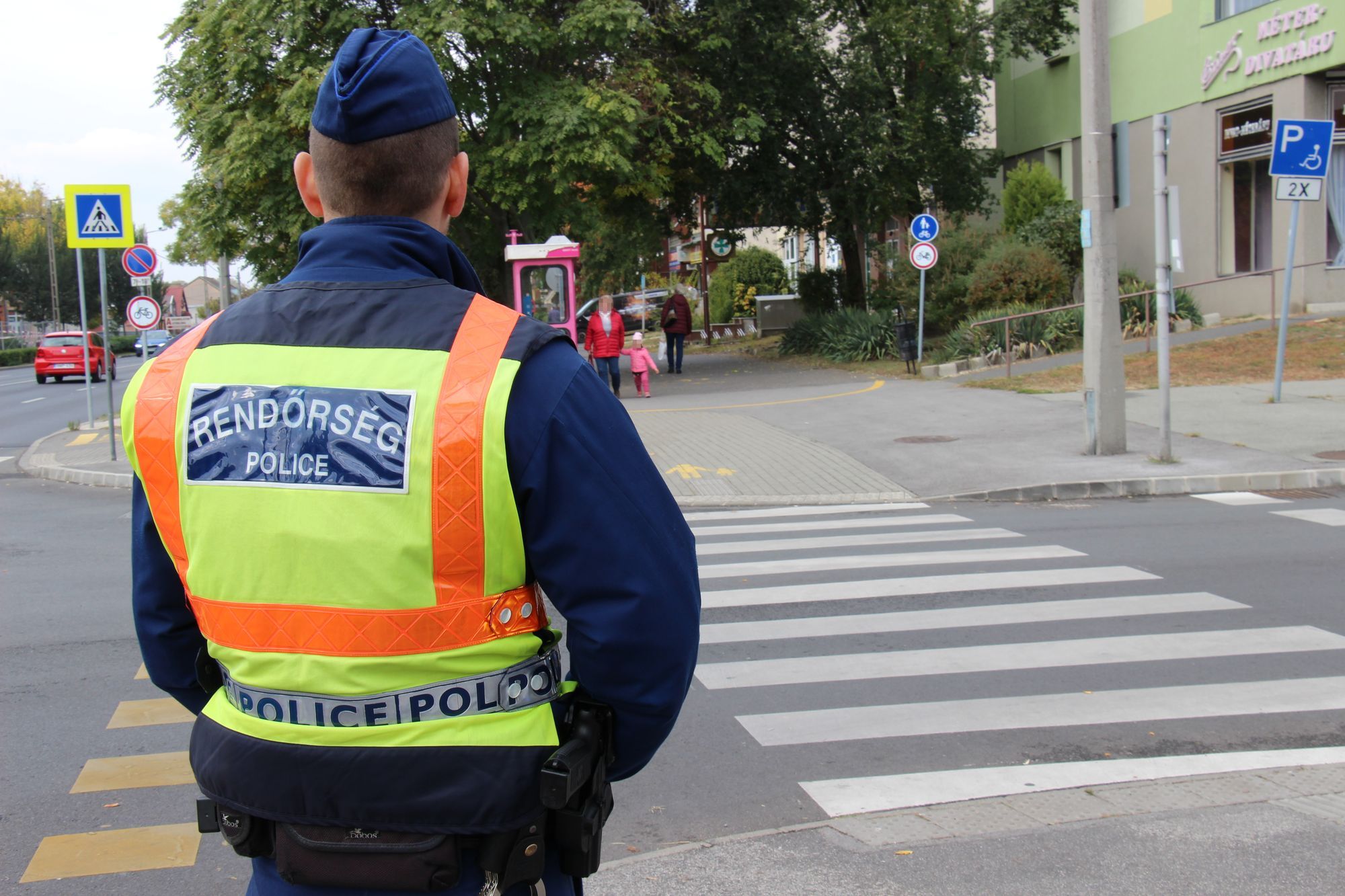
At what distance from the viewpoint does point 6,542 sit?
10680 millimetres

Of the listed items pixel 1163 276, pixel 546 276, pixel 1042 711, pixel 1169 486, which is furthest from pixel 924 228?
pixel 1042 711

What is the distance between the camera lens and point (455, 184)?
200 cm

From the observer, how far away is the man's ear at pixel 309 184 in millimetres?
1991

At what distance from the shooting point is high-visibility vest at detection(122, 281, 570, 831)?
5.60 ft

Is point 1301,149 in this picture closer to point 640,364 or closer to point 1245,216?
point 1245,216

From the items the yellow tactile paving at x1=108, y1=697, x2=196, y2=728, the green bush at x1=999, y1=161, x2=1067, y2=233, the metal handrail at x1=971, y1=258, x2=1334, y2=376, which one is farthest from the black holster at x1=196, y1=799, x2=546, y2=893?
the green bush at x1=999, y1=161, x2=1067, y2=233

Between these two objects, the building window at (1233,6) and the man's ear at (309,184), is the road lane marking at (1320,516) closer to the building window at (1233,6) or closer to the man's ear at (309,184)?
the man's ear at (309,184)

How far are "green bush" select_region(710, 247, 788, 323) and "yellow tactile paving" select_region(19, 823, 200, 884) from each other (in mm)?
38885

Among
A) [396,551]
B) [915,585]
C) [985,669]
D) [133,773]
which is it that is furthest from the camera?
[915,585]

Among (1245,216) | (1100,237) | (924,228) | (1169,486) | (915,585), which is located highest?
(1245,216)

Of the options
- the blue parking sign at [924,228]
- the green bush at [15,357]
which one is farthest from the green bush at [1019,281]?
the green bush at [15,357]

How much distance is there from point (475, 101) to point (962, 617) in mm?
17928

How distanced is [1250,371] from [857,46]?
12.1m

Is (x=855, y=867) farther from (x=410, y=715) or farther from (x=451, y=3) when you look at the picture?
(x=451, y=3)
